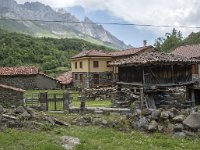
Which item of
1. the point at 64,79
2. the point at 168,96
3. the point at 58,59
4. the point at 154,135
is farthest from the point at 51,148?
the point at 58,59

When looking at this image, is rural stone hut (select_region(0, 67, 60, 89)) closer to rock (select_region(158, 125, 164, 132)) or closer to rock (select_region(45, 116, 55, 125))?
rock (select_region(45, 116, 55, 125))

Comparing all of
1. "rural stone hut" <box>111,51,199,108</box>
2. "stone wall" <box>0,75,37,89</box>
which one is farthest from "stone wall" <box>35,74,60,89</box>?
"rural stone hut" <box>111,51,199,108</box>

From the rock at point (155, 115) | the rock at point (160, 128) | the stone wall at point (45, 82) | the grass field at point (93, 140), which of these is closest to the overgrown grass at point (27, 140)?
the grass field at point (93, 140)

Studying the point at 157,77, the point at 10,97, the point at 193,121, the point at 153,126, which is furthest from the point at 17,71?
the point at 193,121

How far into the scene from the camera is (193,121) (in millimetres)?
15883

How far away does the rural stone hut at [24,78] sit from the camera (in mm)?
48453

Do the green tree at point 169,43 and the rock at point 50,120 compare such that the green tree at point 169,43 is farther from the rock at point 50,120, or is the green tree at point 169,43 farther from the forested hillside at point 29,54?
the rock at point 50,120

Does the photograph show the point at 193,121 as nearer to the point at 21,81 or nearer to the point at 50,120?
the point at 50,120

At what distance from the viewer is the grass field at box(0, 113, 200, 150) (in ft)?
41.2

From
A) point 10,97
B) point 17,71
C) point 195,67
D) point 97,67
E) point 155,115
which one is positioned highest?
point 97,67

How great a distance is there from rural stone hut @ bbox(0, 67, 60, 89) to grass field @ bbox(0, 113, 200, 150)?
34412 mm

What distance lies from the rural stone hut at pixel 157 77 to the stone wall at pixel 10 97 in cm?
944

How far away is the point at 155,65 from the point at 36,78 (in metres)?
25.8

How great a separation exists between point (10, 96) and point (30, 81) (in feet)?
85.3
